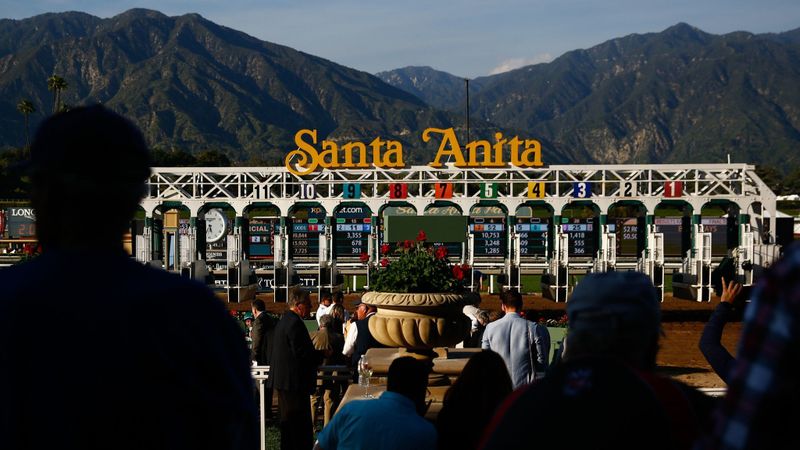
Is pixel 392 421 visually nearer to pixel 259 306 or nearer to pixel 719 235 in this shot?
pixel 259 306

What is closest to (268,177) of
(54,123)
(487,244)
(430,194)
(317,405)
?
(430,194)

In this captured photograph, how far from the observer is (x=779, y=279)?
140 cm

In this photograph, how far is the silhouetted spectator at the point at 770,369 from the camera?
1382 mm

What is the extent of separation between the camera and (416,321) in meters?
9.89

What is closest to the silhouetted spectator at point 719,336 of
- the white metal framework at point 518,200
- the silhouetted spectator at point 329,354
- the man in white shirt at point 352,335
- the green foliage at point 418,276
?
the green foliage at point 418,276

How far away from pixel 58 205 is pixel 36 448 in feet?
1.64

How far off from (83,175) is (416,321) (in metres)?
7.91

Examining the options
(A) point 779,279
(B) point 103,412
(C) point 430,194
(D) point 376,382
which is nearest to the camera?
(A) point 779,279

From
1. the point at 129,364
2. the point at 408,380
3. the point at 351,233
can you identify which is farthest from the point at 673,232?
the point at 129,364

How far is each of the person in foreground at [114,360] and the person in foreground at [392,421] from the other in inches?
102

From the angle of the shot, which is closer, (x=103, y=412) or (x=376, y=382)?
(x=103, y=412)

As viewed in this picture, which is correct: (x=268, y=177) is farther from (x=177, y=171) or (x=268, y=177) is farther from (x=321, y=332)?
(x=321, y=332)

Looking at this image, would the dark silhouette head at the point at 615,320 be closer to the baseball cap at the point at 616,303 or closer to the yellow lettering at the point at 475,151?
the baseball cap at the point at 616,303

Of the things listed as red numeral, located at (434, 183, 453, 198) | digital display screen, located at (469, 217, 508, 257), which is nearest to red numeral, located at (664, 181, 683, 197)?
digital display screen, located at (469, 217, 508, 257)
